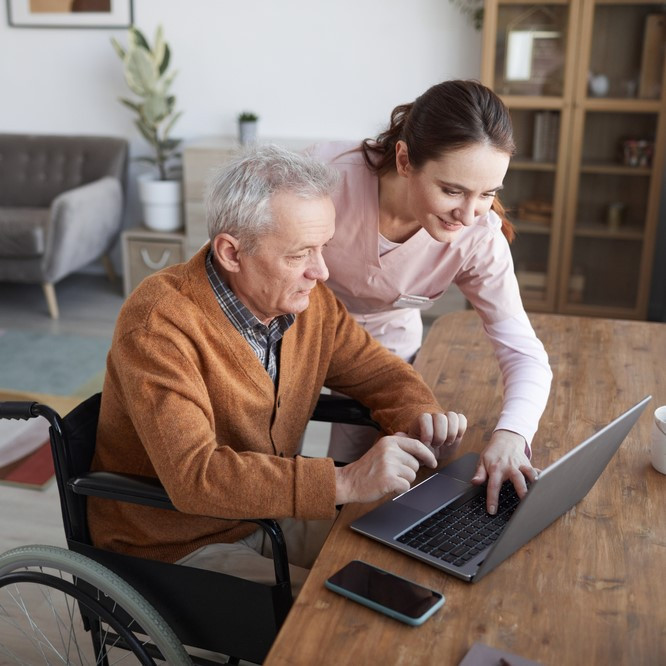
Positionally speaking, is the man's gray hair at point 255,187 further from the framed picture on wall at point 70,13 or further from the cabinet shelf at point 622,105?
the framed picture on wall at point 70,13

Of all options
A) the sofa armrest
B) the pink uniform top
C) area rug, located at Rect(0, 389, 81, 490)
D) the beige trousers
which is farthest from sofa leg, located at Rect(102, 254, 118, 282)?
the beige trousers

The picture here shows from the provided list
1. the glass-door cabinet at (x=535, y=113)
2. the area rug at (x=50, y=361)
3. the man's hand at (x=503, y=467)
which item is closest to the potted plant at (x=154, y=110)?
the area rug at (x=50, y=361)

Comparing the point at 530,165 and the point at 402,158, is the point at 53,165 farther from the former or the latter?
the point at 402,158

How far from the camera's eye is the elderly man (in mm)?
1241

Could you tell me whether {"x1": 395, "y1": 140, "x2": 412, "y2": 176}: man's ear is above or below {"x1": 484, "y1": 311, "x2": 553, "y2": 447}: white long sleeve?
above

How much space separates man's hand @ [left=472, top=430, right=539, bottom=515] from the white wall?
3450 millimetres

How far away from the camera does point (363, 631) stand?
0.96m

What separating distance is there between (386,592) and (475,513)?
26cm

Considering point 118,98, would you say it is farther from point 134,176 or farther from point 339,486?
point 339,486

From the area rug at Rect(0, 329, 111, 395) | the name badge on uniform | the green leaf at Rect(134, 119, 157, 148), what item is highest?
the green leaf at Rect(134, 119, 157, 148)

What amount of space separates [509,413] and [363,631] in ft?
1.96

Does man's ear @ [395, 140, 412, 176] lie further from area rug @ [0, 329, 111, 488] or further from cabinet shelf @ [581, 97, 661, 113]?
cabinet shelf @ [581, 97, 661, 113]

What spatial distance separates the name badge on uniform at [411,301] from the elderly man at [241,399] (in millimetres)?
264

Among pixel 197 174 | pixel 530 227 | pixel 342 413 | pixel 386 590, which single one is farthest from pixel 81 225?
pixel 386 590
